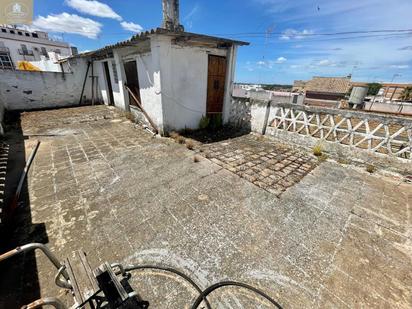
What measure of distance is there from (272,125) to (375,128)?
2.68 meters

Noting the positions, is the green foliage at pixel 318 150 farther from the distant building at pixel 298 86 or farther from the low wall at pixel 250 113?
the distant building at pixel 298 86

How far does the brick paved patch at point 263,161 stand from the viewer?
3.83 m

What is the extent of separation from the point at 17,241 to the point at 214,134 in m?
5.59

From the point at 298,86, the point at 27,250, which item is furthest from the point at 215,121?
the point at 298,86

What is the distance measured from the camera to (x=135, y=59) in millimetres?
6656

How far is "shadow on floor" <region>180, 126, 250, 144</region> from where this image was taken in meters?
6.24

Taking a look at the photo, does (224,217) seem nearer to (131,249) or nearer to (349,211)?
(131,249)

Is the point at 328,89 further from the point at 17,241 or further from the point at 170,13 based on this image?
the point at 17,241

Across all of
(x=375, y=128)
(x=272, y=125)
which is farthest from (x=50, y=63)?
(x=375, y=128)

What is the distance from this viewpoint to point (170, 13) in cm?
584

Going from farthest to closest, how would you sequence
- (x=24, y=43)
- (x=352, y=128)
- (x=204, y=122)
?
(x=24, y=43), (x=204, y=122), (x=352, y=128)

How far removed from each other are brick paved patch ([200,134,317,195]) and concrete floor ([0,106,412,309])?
0.76ft

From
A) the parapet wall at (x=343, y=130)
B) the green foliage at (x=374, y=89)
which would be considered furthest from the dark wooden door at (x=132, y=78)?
the green foliage at (x=374, y=89)

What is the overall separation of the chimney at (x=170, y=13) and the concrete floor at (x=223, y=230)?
4767 millimetres
